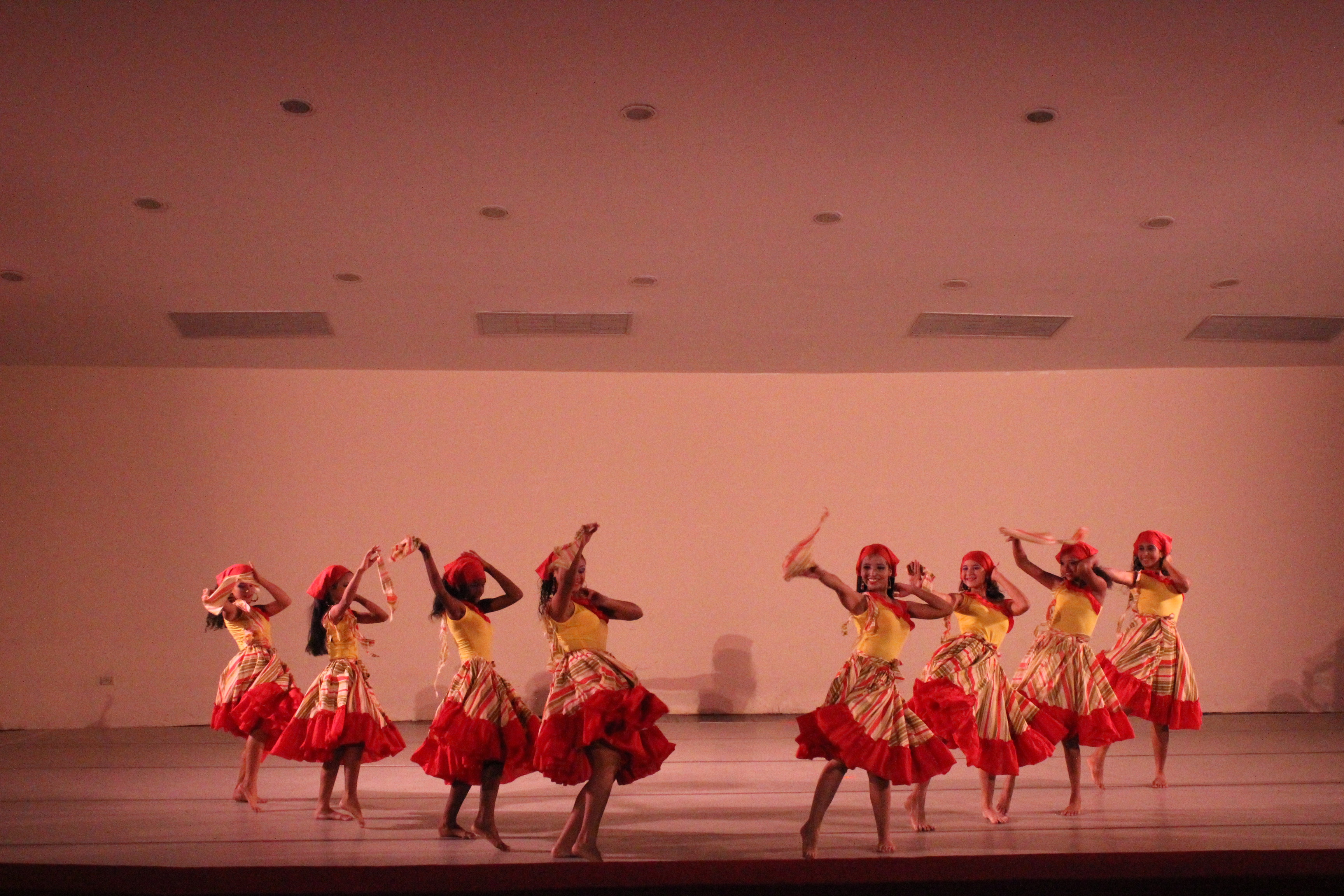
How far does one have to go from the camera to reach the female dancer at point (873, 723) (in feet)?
13.8

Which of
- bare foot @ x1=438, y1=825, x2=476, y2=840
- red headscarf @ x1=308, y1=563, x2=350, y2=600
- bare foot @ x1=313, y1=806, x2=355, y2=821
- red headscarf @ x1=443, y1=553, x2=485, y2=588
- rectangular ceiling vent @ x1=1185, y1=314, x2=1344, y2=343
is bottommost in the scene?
bare foot @ x1=313, y1=806, x2=355, y2=821

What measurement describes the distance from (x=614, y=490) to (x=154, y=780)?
401 cm

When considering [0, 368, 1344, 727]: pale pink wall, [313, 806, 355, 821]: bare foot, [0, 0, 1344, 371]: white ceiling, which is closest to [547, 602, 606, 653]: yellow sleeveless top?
[313, 806, 355, 821]: bare foot

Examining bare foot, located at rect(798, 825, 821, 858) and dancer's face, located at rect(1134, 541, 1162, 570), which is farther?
dancer's face, located at rect(1134, 541, 1162, 570)

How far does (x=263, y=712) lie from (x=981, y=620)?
11.4 ft

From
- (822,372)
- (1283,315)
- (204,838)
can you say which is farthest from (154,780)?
(1283,315)

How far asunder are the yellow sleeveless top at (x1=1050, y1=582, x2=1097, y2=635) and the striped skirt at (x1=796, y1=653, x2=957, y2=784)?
1.60 metres

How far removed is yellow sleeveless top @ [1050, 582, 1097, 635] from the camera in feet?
A: 18.5

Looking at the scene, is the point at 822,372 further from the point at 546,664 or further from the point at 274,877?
the point at 274,877

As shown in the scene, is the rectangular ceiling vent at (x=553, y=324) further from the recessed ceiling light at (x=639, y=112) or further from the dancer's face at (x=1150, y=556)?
the dancer's face at (x=1150, y=556)

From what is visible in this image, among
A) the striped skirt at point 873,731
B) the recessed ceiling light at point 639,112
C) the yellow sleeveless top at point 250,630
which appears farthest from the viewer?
the yellow sleeveless top at point 250,630

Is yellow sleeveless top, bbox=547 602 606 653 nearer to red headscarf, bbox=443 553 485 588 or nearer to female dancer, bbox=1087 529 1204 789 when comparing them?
red headscarf, bbox=443 553 485 588

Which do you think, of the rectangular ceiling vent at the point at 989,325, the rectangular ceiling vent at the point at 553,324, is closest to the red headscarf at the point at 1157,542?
the rectangular ceiling vent at the point at 989,325

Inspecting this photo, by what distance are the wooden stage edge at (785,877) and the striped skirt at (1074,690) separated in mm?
3677
